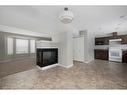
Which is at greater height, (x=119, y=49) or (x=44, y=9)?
(x=44, y=9)

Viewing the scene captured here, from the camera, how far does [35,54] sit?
11.6 feet

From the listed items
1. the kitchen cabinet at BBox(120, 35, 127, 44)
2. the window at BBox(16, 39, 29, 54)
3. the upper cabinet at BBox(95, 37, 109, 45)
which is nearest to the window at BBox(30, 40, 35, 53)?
the window at BBox(16, 39, 29, 54)

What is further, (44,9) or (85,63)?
(85,63)

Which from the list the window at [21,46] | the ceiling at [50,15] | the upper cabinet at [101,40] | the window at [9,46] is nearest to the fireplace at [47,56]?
the window at [21,46]

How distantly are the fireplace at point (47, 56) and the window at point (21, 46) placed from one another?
26.6 inches

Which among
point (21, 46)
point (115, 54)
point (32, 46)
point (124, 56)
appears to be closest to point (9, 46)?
point (21, 46)

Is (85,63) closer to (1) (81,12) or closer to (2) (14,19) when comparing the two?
(1) (81,12)

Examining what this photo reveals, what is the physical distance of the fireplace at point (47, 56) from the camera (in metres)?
3.63

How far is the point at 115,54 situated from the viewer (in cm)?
510

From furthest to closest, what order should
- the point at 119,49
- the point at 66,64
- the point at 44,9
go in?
the point at 119,49 → the point at 66,64 → the point at 44,9

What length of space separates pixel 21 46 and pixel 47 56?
1.29 metres
